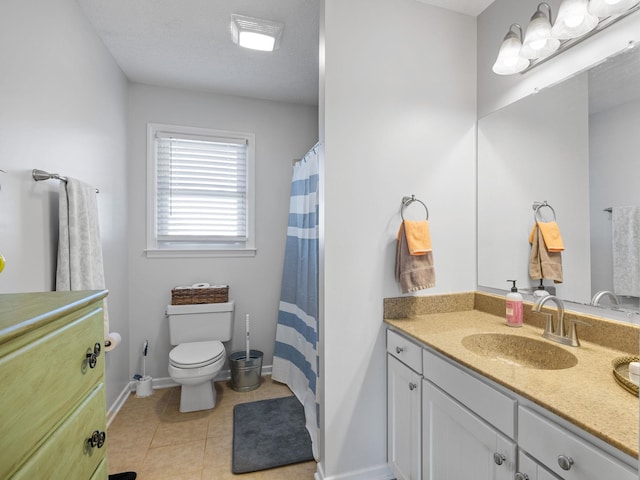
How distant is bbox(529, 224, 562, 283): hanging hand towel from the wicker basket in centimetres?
227

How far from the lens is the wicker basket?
2.65 m

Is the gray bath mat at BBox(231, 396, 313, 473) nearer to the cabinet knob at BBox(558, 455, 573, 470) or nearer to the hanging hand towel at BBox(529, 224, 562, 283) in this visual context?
the cabinet knob at BBox(558, 455, 573, 470)

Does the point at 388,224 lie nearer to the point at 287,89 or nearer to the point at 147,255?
the point at 287,89

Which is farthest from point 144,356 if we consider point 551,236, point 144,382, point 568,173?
point 568,173

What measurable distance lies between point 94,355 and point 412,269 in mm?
1347

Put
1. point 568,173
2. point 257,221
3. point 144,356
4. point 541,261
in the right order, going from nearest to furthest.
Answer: point 568,173
point 541,261
point 144,356
point 257,221

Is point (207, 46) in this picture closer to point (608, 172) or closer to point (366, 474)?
point (608, 172)

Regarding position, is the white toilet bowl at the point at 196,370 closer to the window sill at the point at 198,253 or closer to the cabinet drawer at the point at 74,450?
the window sill at the point at 198,253

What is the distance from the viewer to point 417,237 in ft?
5.32

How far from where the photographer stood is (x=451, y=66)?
182cm

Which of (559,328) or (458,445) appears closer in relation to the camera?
(458,445)

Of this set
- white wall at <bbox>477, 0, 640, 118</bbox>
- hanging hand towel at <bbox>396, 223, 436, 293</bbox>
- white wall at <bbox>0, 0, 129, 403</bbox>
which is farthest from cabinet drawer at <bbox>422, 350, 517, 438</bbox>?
white wall at <bbox>0, 0, 129, 403</bbox>

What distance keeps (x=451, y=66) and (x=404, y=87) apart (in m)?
0.36

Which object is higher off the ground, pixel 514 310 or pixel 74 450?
pixel 514 310
